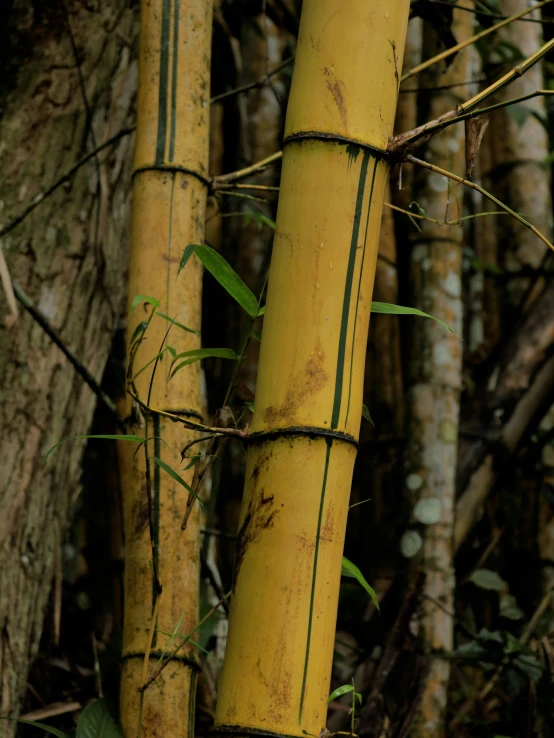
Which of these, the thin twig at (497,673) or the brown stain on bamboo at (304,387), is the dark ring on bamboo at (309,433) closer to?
the brown stain on bamboo at (304,387)

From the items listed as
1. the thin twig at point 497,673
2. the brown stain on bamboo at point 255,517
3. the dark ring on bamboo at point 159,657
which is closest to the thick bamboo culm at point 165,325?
the dark ring on bamboo at point 159,657

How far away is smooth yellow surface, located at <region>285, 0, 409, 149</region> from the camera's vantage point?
76cm

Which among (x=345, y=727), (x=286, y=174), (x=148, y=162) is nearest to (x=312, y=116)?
(x=286, y=174)

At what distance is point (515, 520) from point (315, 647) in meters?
1.50

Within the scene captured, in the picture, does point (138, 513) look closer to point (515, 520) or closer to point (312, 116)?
point (312, 116)

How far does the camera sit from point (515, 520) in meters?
2.08

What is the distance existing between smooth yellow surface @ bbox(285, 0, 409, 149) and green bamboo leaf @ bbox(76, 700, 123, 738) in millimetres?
669

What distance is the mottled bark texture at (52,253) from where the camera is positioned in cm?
141

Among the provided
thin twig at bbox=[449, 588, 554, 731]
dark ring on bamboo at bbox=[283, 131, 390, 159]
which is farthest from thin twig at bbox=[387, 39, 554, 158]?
thin twig at bbox=[449, 588, 554, 731]

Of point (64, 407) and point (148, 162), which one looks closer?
point (148, 162)

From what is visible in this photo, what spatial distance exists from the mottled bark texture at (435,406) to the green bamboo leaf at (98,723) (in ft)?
Result: 2.46

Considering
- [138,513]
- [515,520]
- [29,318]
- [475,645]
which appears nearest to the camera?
[138,513]

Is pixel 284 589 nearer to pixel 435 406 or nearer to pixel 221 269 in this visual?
pixel 221 269

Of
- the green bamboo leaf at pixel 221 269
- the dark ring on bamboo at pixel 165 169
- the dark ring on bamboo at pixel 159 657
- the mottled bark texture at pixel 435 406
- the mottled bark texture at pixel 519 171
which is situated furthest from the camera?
the mottled bark texture at pixel 519 171
